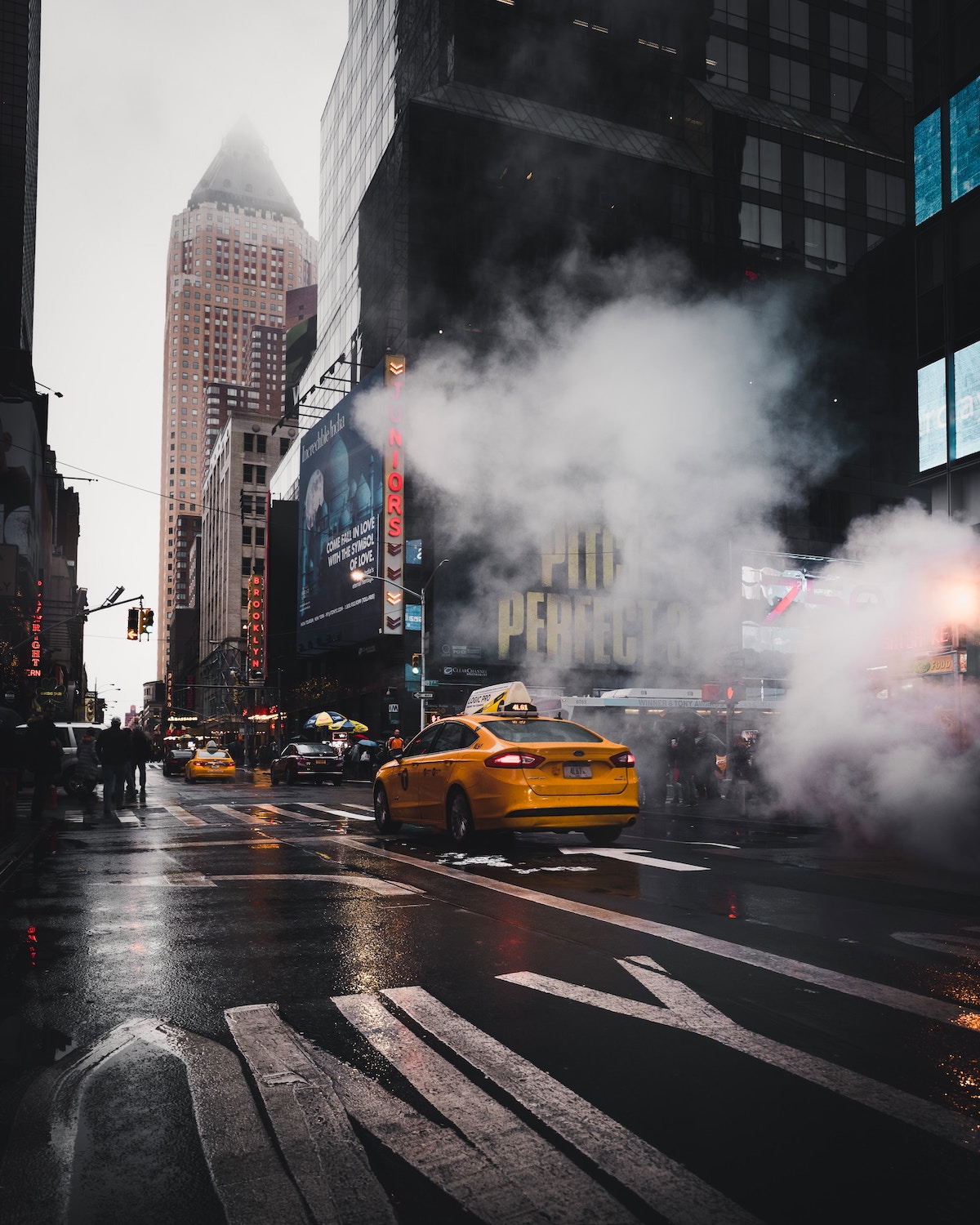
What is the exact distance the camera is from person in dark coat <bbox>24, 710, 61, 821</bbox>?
14.6 meters

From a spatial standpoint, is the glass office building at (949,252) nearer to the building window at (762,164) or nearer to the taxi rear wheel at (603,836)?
the taxi rear wheel at (603,836)

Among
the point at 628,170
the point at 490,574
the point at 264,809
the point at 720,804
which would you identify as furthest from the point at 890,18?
the point at 264,809

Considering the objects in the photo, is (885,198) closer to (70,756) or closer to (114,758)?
(70,756)

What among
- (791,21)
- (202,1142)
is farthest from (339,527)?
(202,1142)

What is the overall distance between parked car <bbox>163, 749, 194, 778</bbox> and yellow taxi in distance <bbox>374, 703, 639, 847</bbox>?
96.7ft

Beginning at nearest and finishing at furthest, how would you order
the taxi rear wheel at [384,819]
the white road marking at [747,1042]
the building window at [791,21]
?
the white road marking at [747,1042]
the taxi rear wheel at [384,819]
the building window at [791,21]

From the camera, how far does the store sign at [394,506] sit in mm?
46691

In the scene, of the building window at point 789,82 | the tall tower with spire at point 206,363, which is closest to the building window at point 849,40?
the building window at point 789,82

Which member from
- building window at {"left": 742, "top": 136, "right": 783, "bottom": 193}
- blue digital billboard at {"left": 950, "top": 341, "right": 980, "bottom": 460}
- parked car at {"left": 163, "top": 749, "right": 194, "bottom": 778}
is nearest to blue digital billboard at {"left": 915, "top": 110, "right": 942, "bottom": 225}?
blue digital billboard at {"left": 950, "top": 341, "right": 980, "bottom": 460}

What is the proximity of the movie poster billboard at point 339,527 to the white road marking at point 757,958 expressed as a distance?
135ft

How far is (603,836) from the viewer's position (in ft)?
33.8

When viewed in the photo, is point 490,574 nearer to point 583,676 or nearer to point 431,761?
point 583,676

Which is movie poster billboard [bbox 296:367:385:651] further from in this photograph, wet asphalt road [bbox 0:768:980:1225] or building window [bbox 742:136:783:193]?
wet asphalt road [bbox 0:768:980:1225]

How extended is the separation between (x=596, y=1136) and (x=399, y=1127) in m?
A: 0.56
